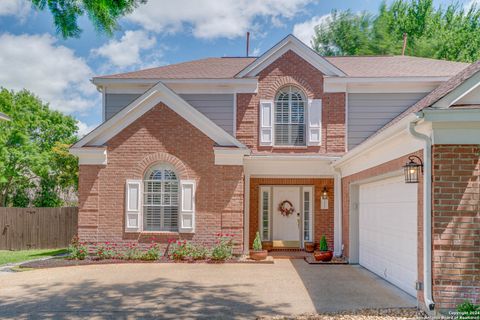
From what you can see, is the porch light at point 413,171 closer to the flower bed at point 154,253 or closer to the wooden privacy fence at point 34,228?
the flower bed at point 154,253

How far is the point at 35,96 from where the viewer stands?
1048 inches

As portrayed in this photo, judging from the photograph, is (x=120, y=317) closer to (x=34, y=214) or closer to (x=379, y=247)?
(x=379, y=247)

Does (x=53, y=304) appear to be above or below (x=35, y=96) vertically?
below

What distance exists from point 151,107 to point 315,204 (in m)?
6.21

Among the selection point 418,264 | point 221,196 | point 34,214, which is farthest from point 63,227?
point 418,264

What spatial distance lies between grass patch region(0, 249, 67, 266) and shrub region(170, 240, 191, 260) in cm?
472

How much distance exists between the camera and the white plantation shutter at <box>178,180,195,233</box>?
41.4 feet

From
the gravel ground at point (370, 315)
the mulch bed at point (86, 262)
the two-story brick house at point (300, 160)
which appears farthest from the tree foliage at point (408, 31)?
the gravel ground at point (370, 315)

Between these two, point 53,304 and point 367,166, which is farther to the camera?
point 367,166

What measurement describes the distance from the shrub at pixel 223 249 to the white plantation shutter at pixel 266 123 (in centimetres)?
371

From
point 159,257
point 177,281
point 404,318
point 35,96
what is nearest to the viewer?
point 404,318

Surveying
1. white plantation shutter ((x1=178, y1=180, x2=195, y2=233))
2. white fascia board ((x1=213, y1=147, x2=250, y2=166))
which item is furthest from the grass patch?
white fascia board ((x1=213, y1=147, x2=250, y2=166))

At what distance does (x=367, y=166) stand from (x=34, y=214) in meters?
12.4

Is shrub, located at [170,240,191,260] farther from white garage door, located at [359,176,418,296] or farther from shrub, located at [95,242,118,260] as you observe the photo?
white garage door, located at [359,176,418,296]
